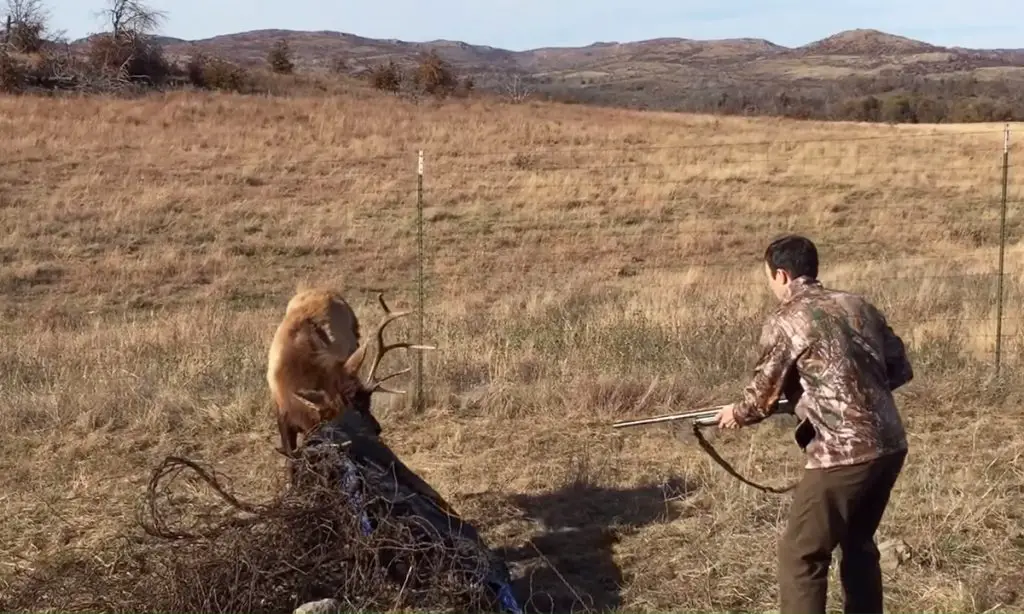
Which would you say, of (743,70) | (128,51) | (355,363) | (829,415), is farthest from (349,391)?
(743,70)

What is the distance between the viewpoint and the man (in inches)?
154

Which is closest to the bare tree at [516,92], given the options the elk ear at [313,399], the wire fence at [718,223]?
the wire fence at [718,223]

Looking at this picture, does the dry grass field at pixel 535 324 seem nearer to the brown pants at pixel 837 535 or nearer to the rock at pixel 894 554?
the rock at pixel 894 554

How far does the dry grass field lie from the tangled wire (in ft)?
1.88

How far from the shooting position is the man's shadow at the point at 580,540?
5.09 m

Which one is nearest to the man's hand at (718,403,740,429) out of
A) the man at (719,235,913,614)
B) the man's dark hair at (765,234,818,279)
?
the man at (719,235,913,614)

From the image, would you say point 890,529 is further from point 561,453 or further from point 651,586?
point 561,453

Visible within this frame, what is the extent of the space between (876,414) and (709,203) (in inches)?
599

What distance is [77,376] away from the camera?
827 centimetres

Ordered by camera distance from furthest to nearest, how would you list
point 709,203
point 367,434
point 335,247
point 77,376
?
1. point 709,203
2. point 335,247
3. point 77,376
4. point 367,434

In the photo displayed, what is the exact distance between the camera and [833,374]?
3.90 m

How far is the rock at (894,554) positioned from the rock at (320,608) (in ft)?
8.24

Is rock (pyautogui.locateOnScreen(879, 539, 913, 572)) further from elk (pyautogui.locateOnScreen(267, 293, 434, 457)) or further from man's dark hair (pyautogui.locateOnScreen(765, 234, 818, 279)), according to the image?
elk (pyautogui.locateOnScreen(267, 293, 434, 457))

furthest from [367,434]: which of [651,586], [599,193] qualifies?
[599,193]
